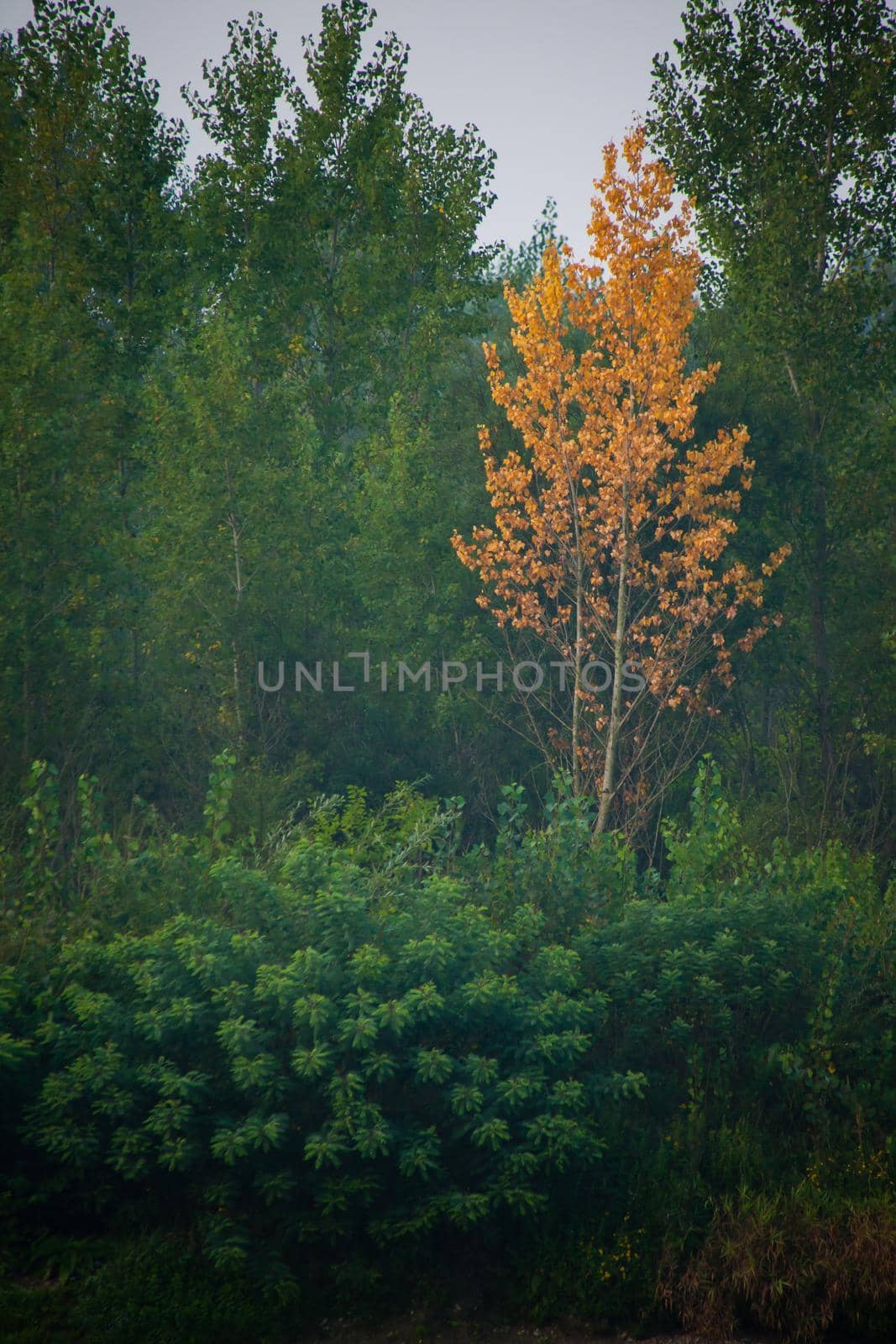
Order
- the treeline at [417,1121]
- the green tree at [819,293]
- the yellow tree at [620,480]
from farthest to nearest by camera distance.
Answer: the green tree at [819,293], the yellow tree at [620,480], the treeline at [417,1121]

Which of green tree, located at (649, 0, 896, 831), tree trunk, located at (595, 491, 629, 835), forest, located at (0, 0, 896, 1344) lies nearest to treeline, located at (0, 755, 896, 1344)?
forest, located at (0, 0, 896, 1344)

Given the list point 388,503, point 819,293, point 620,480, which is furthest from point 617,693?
point 819,293

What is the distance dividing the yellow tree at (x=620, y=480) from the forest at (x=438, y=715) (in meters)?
0.08

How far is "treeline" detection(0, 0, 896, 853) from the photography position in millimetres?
14516

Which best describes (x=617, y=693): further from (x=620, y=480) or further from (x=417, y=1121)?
(x=417, y=1121)

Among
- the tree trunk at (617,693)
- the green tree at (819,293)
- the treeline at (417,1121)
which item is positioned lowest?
the treeline at (417,1121)

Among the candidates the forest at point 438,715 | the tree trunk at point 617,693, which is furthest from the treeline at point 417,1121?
the tree trunk at point 617,693

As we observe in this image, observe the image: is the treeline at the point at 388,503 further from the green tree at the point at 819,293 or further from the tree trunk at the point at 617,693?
the tree trunk at the point at 617,693

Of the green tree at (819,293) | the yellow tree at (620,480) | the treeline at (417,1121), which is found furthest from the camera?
the green tree at (819,293)

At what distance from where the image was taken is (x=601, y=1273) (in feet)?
22.1

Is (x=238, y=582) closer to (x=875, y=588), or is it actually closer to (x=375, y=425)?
(x=375, y=425)

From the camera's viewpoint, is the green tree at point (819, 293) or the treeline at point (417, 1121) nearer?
the treeline at point (417, 1121)

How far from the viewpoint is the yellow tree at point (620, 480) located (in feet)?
43.9

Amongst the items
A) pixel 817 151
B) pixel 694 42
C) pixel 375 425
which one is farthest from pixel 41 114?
pixel 817 151
